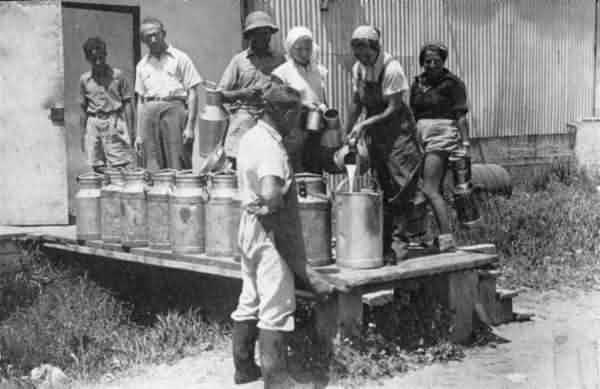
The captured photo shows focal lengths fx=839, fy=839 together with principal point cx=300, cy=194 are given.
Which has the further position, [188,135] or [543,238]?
[543,238]

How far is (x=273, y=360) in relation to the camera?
15.9 ft

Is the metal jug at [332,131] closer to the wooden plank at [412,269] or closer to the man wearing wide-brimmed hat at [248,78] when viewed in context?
the man wearing wide-brimmed hat at [248,78]

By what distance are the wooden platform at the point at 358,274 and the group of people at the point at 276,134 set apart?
0.67 ft

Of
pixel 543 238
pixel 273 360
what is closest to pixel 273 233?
pixel 273 360

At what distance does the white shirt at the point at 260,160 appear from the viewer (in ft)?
15.6

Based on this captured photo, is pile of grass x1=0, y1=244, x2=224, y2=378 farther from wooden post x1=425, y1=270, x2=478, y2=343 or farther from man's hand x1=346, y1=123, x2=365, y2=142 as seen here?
man's hand x1=346, y1=123, x2=365, y2=142

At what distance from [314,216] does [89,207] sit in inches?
87.1

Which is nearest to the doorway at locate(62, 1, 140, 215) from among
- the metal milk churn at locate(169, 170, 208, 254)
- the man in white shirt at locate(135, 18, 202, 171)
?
the man in white shirt at locate(135, 18, 202, 171)

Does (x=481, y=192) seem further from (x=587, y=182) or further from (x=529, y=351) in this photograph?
(x=529, y=351)

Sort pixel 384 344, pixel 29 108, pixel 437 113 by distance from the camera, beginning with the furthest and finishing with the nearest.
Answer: pixel 29 108 → pixel 437 113 → pixel 384 344

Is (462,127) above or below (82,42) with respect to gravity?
below

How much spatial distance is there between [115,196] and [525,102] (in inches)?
343

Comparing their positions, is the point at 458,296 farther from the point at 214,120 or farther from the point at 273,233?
the point at 214,120

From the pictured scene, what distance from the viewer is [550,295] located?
7.82m
